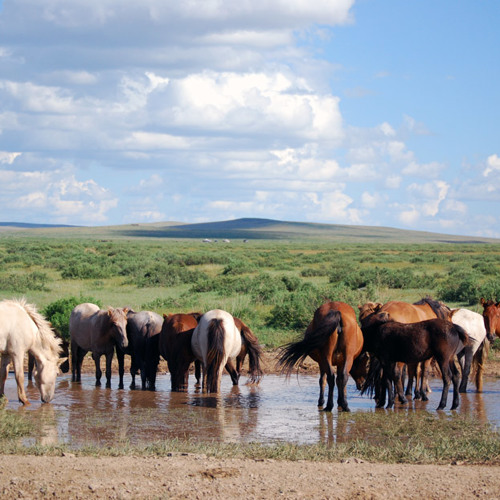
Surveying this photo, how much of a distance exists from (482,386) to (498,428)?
3.46 meters

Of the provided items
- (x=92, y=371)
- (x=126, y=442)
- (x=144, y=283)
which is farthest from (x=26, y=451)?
(x=144, y=283)

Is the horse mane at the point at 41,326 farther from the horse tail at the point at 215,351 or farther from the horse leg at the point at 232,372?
the horse leg at the point at 232,372

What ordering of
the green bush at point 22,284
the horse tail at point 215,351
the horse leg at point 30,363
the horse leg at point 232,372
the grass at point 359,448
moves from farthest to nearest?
the green bush at point 22,284, the horse leg at point 232,372, the horse tail at point 215,351, the horse leg at point 30,363, the grass at point 359,448

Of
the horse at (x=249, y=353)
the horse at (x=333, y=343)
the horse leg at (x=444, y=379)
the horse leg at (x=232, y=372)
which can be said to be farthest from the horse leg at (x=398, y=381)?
the horse leg at (x=232, y=372)

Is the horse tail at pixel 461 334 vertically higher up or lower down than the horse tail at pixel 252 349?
higher up

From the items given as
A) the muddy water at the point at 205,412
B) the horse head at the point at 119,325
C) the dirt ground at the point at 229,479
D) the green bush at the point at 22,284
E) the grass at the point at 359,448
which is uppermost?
the horse head at the point at 119,325

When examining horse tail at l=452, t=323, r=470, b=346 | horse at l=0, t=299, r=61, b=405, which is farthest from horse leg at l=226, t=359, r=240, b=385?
horse tail at l=452, t=323, r=470, b=346

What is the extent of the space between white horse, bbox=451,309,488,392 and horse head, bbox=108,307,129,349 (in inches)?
218

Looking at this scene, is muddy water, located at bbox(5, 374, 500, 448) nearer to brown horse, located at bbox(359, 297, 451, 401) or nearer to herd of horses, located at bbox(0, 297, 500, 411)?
herd of horses, located at bbox(0, 297, 500, 411)

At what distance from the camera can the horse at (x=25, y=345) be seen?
10.4 metres

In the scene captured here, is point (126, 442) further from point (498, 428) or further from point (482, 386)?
point (482, 386)

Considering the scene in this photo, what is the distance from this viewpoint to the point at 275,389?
12383mm

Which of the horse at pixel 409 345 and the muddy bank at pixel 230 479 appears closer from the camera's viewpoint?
the muddy bank at pixel 230 479

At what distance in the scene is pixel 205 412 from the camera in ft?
33.1
